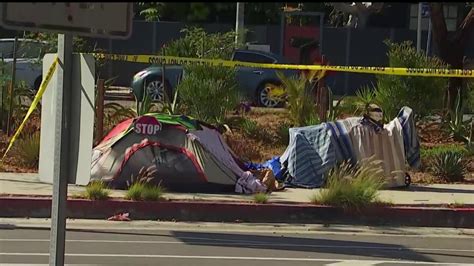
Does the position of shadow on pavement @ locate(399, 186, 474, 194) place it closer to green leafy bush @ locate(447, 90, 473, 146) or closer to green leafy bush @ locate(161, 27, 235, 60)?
green leafy bush @ locate(447, 90, 473, 146)

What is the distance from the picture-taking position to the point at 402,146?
521 inches

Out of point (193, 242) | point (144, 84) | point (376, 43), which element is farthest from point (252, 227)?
point (376, 43)

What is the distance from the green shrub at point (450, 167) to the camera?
13984 mm

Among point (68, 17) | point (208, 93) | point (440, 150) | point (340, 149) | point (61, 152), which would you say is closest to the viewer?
point (68, 17)

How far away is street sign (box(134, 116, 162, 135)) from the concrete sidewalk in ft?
2.95

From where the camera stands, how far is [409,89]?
16.6m

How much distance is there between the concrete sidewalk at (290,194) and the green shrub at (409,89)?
3.37 metres

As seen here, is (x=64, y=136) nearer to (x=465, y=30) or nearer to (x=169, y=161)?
(x=169, y=161)

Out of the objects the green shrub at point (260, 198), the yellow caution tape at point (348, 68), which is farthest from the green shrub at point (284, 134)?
the green shrub at point (260, 198)

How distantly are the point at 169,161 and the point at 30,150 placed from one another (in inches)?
103

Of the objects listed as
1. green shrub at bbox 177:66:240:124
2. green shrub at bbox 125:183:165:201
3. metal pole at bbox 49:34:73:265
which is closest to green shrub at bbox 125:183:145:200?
green shrub at bbox 125:183:165:201

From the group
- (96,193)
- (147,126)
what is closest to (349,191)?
(147,126)

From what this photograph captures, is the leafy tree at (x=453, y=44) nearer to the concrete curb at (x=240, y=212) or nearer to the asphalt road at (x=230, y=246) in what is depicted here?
the concrete curb at (x=240, y=212)

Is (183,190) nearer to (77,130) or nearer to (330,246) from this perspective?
(330,246)
